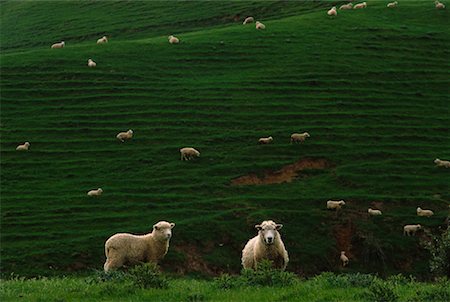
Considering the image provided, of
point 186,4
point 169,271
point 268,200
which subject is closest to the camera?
point 169,271

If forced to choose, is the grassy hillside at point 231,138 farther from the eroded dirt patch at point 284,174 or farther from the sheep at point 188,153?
the sheep at point 188,153

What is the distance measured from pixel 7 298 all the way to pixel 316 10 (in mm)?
64409

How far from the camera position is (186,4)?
267ft

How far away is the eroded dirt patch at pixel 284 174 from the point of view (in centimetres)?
3903

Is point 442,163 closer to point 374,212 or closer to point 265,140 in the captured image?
point 374,212

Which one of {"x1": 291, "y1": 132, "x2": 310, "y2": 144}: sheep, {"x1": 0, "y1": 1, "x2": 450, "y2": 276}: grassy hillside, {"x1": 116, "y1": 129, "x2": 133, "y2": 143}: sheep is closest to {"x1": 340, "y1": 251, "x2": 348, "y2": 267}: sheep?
{"x1": 0, "y1": 1, "x2": 450, "y2": 276}: grassy hillside

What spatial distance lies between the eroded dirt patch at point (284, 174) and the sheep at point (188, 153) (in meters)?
3.70

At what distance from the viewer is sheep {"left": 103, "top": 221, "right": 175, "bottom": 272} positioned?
19281mm

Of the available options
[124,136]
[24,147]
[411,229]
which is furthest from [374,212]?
[24,147]

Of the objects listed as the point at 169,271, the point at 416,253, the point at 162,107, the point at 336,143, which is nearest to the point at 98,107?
the point at 162,107

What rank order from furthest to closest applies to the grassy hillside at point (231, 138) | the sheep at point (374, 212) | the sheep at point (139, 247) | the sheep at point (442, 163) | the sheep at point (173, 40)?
the sheep at point (173, 40) → the sheep at point (442, 163) → the sheep at point (374, 212) → the grassy hillside at point (231, 138) → the sheep at point (139, 247)

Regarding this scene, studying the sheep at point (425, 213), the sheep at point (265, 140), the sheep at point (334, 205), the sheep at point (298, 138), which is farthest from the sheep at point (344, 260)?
the sheep at point (265, 140)

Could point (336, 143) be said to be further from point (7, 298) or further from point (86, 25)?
point (86, 25)

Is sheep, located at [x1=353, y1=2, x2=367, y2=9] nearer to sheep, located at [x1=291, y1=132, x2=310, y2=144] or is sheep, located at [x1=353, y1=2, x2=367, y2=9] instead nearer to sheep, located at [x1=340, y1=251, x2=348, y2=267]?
sheep, located at [x1=291, y1=132, x2=310, y2=144]
